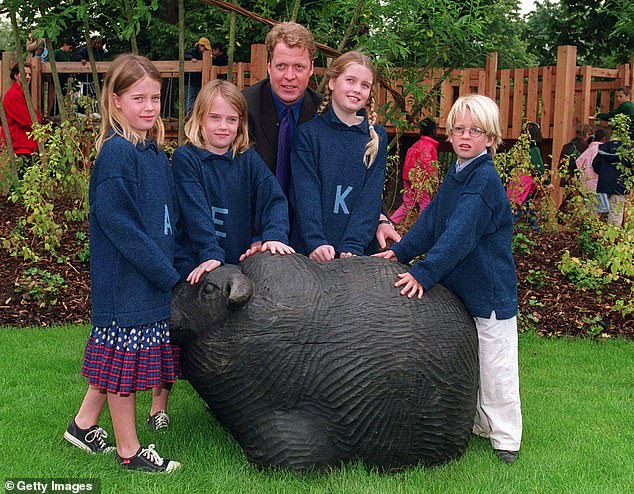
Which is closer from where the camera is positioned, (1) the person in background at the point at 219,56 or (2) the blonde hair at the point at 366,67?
(2) the blonde hair at the point at 366,67

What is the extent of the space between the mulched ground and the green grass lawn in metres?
0.72

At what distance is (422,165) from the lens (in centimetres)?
953

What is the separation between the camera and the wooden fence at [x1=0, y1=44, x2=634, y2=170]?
36.9 ft

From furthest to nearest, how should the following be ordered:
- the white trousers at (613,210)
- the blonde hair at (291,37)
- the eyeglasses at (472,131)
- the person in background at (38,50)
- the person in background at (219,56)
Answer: the person in background at (219,56) → the person in background at (38,50) → the white trousers at (613,210) → the blonde hair at (291,37) → the eyeglasses at (472,131)

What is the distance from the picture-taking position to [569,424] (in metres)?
4.59

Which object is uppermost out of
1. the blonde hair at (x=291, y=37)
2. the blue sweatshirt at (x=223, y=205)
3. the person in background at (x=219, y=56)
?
the person in background at (x=219, y=56)

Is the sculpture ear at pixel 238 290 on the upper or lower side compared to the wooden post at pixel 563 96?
lower

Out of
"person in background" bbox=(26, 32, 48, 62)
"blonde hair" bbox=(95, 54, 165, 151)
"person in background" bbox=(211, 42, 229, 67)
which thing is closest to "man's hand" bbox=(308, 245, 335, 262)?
"blonde hair" bbox=(95, 54, 165, 151)

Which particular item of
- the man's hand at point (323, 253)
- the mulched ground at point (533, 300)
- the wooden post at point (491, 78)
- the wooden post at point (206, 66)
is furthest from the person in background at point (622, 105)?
the man's hand at point (323, 253)

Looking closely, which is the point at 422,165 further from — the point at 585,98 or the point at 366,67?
the point at 366,67

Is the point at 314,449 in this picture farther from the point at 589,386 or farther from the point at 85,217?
the point at 85,217

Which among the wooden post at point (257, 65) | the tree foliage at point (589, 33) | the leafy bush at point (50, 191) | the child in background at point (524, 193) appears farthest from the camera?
the tree foliage at point (589, 33)

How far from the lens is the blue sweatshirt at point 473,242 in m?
3.70

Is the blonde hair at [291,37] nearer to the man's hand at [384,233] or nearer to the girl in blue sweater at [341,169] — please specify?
the girl in blue sweater at [341,169]
